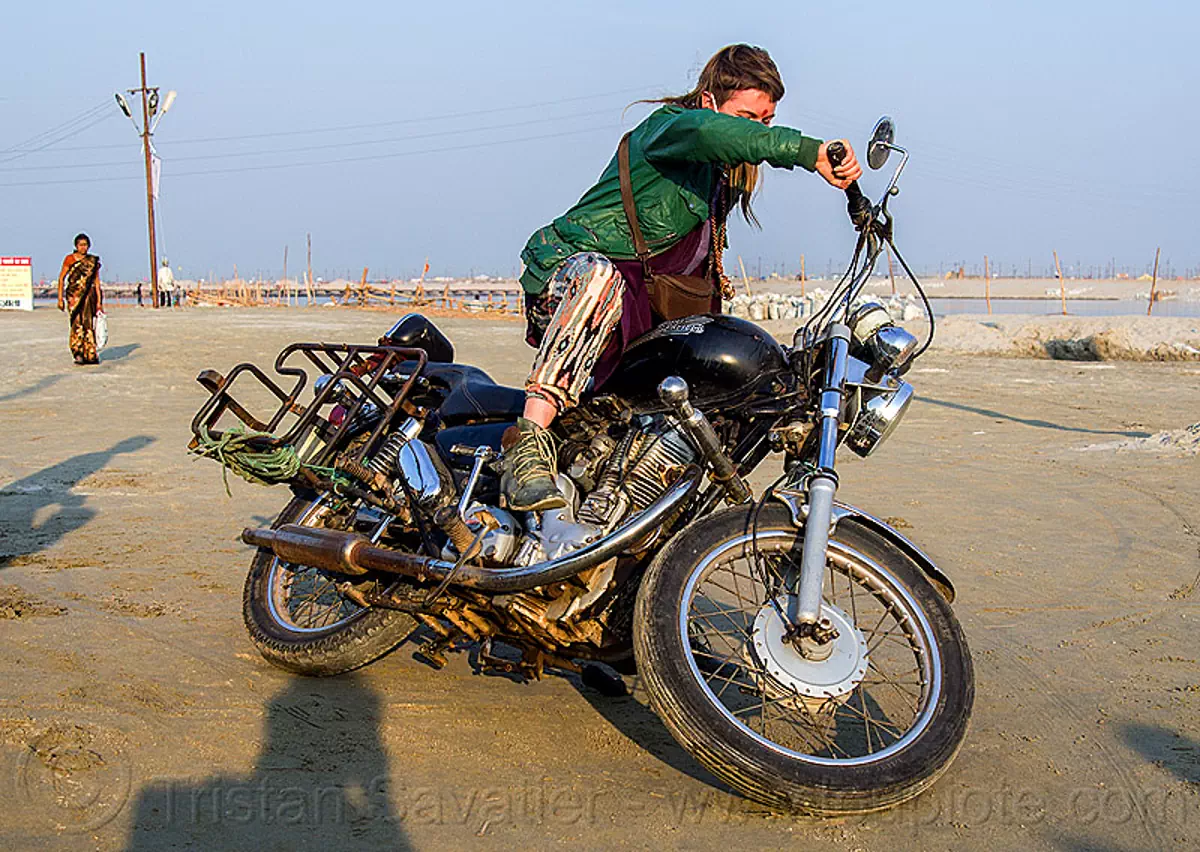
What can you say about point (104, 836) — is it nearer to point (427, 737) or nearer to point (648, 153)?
point (427, 737)

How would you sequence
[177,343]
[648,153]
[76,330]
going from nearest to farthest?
1. [648,153]
2. [76,330]
3. [177,343]

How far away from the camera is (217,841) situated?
2.72 m

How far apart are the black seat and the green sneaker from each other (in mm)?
352

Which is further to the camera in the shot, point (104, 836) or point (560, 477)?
point (560, 477)

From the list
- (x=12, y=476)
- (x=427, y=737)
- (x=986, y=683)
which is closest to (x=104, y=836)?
(x=427, y=737)

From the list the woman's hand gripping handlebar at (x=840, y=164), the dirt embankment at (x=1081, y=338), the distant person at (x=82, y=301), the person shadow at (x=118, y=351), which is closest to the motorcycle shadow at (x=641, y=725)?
the woman's hand gripping handlebar at (x=840, y=164)

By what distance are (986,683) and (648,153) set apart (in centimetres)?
217

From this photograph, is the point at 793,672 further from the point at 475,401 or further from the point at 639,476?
the point at 475,401

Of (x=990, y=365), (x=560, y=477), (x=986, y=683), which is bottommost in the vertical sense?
(x=990, y=365)

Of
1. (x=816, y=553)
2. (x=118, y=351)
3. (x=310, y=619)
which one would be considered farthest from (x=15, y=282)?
(x=816, y=553)

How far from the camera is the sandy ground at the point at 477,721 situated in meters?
2.83

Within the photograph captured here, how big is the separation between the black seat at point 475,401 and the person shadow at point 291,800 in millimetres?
1058

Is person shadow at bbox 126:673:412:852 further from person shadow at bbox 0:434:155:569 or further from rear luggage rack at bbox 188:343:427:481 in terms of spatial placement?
person shadow at bbox 0:434:155:569

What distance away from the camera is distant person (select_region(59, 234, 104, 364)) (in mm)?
15867
